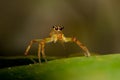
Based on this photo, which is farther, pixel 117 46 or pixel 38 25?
pixel 38 25

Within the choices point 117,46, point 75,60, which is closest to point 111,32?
point 117,46

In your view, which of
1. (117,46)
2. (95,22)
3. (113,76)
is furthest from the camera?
(95,22)

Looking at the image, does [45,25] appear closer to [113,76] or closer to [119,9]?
[119,9]

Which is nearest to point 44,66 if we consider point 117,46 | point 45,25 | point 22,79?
point 22,79

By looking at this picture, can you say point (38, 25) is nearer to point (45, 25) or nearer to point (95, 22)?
point (45, 25)

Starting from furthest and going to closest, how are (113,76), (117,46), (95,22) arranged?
(95,22) → (117,46) → (113,76)

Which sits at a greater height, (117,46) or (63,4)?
(63,4)
